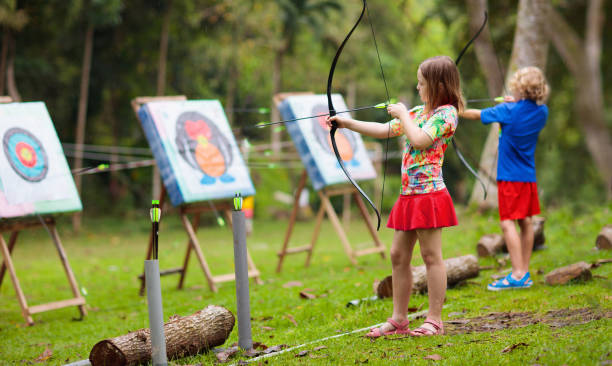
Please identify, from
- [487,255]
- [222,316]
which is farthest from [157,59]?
[222,316]

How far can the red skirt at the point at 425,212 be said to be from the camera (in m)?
3.35

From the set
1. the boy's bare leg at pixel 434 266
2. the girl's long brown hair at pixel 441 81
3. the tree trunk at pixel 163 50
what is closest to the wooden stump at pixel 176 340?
the boy's bare leg at pixel 434 266

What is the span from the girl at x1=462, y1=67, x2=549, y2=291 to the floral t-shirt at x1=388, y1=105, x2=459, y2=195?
1133mm

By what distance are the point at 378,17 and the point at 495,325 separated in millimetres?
18377

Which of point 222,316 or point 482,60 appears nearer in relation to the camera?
point 222,316

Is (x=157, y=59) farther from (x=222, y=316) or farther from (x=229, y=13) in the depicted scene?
(x=222, y=316)

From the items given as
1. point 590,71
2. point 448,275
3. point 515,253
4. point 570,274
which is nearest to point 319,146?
point 448,275

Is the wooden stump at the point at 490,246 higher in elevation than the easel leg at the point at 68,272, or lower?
lower

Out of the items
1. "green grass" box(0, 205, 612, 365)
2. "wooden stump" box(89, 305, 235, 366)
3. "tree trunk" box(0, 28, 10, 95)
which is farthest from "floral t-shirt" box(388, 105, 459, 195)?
"tree trunk" box(0, 28, 10, 95)

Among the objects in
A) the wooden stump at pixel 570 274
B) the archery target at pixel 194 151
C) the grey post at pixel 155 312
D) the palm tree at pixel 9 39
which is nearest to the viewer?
the grey post at pixel 155 312

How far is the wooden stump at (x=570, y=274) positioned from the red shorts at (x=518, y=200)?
46 cm

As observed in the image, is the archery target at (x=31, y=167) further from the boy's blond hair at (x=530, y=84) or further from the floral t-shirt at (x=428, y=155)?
the boy's blond hair at (x=530, y=84)

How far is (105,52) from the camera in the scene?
15336 millimetres

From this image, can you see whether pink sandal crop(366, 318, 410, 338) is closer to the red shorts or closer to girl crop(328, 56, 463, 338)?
girl crop(328, 56, 463, 338)
